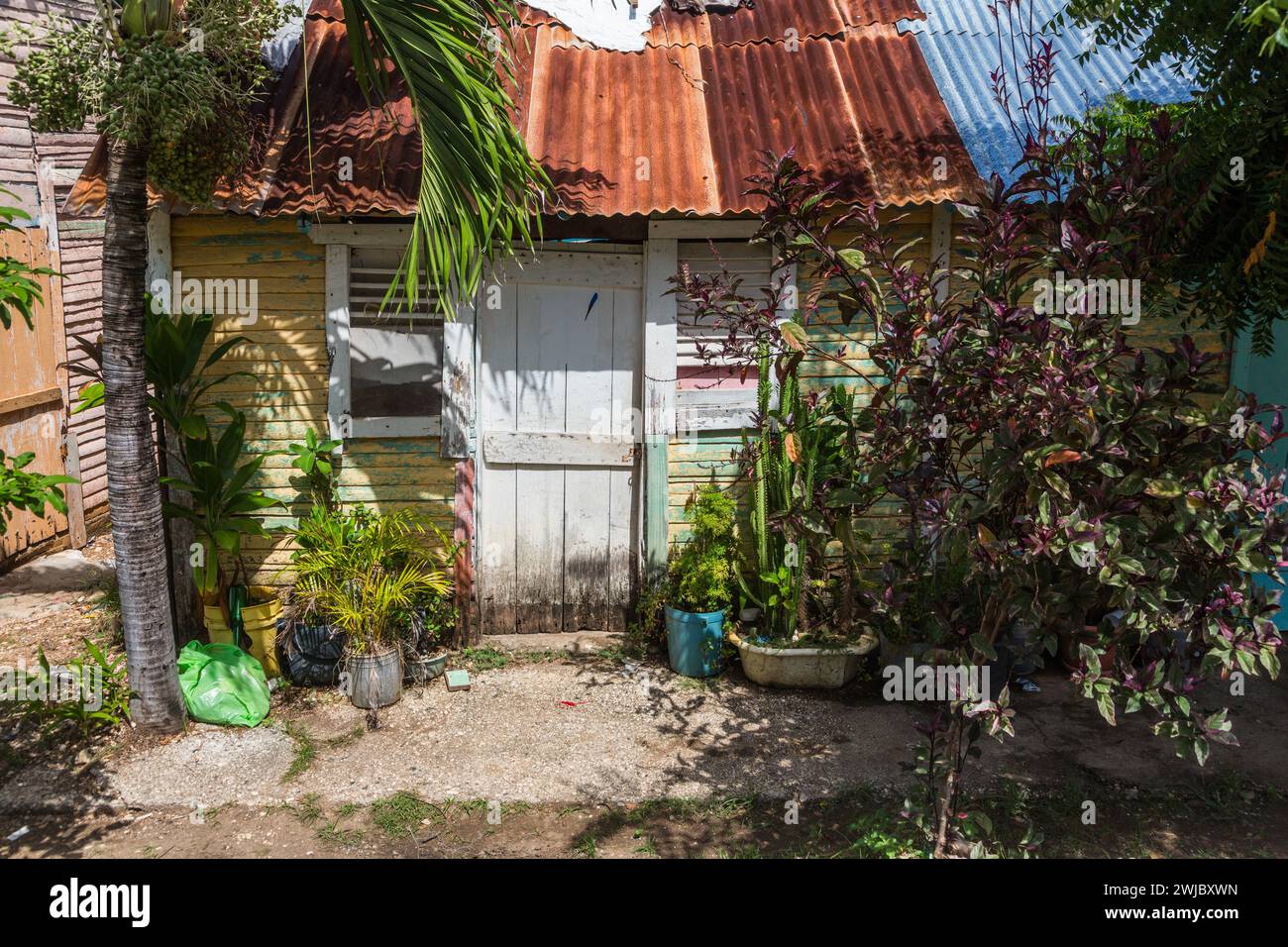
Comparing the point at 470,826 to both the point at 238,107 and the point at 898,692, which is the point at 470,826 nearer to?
the point at 898,692

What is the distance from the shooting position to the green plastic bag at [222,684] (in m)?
5.85

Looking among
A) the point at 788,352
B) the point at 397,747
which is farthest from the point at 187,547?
the point at 788,352

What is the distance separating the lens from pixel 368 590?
6.16 meters

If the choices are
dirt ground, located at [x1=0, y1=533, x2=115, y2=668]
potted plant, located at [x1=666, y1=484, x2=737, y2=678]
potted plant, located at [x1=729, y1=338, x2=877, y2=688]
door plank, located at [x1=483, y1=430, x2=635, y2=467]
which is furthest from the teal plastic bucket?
dirt ground, located at [x1=0, y1=533, x2=115, y2=668]

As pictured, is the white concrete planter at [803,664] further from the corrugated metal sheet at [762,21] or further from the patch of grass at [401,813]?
the corrugated metal sheet at [762,21]

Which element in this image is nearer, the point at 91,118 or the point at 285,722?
the point at 285,722

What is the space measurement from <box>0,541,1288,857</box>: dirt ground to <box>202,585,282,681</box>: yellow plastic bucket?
26cm

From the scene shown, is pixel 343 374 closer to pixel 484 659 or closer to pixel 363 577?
pixel 363 577

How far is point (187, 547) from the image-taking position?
6520mm

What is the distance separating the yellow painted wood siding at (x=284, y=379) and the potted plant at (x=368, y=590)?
1.01 ft

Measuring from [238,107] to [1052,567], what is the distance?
4.49m

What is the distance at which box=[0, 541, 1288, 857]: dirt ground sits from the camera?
4.89m

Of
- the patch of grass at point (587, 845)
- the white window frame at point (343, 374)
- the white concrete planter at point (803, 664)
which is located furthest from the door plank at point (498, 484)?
the patch of grass at point (587, 845)

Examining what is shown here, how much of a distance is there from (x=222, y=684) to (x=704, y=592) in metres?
2.85
